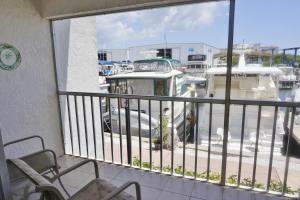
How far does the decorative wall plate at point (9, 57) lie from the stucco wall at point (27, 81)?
44 millimetres

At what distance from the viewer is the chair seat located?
1380mm

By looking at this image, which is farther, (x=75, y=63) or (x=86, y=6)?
(x=75, y=63)

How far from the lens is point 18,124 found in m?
2.31

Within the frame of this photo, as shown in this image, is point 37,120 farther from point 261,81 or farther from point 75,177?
point 261,81

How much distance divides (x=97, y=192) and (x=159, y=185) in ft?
2.89

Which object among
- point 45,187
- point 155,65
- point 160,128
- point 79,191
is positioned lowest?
point 79,191

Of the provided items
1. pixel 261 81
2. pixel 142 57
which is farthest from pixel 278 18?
pixel 142 57

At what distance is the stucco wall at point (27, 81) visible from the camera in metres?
2.16

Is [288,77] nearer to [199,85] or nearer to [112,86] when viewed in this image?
[199,85]

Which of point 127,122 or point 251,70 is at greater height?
point 251,70

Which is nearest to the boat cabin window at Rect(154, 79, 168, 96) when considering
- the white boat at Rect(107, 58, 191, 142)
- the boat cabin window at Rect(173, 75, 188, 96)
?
the white boat at Rect(107, 58, 191, 142)

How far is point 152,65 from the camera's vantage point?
13.3 feet

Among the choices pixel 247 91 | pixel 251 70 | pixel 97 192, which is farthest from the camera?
pixel 247 91

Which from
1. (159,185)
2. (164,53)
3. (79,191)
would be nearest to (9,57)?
(79,191)
